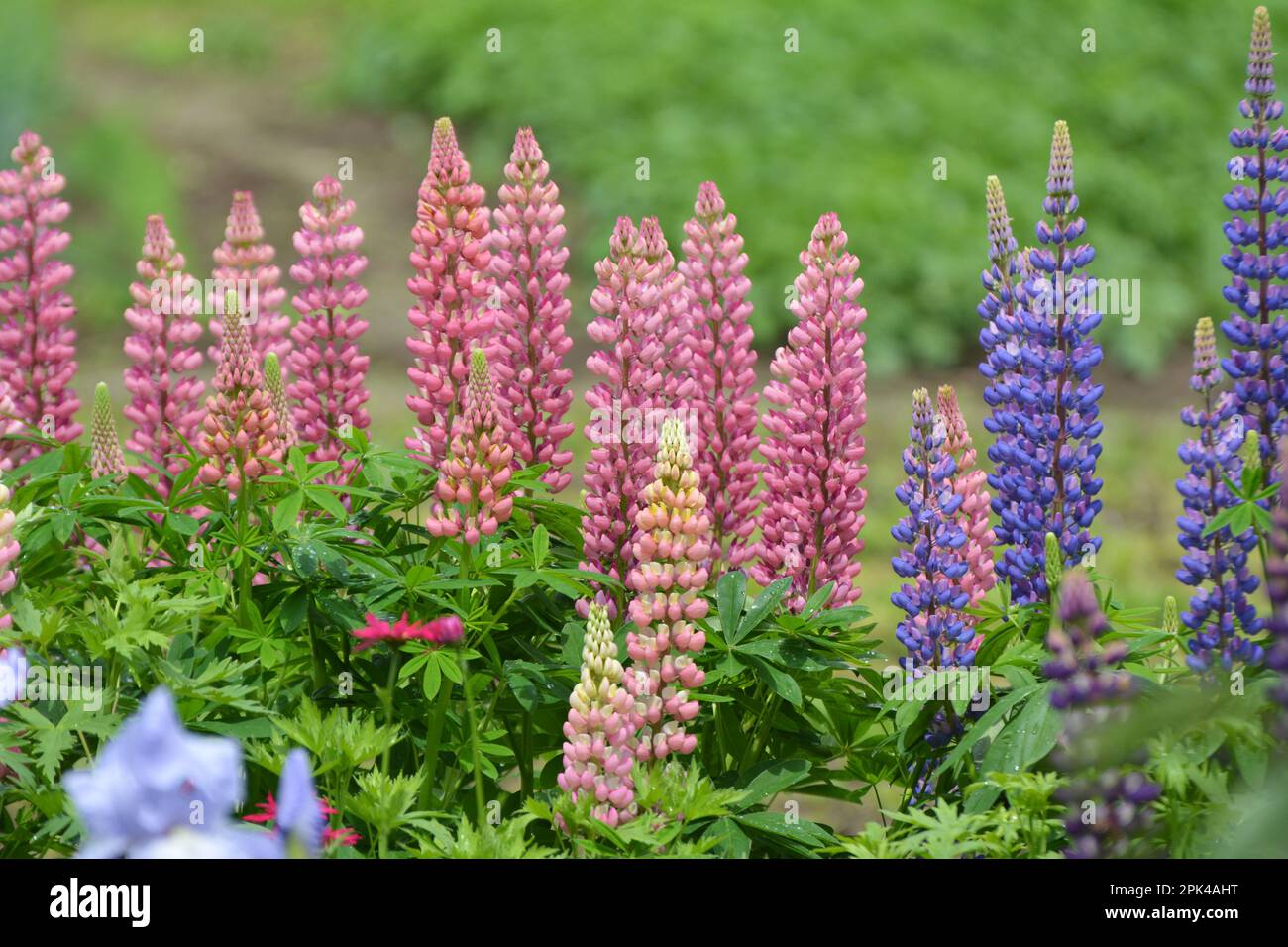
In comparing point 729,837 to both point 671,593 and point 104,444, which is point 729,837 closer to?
point 671,593

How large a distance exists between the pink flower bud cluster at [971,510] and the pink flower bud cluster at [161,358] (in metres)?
1.61

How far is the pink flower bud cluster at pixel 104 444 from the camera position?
11.8ft

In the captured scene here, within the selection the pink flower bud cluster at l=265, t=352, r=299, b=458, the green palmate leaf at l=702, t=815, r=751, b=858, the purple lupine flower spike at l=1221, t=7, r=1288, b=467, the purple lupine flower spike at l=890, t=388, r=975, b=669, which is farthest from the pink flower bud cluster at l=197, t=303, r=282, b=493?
the purple lupine flower spike at l=1221, t=7, r=1288, b=467

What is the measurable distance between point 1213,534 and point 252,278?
87.3 inches

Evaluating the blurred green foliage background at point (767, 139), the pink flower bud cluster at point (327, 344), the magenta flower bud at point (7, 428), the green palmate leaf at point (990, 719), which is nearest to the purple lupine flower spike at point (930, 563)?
the green palmate leaf at point (990, 719)

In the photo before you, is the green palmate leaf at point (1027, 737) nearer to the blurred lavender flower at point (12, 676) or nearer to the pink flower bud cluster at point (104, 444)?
the blurred lavender flower at point (12, 676)

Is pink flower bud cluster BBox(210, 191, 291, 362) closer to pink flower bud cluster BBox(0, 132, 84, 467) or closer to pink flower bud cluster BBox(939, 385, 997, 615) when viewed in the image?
pink flower bud cluster BBox(0, 132, 84, 467)

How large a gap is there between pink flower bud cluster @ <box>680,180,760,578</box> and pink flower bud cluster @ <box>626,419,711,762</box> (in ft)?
1.73

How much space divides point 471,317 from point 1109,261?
26.7 ft

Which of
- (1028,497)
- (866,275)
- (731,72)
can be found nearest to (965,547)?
(1028,497)

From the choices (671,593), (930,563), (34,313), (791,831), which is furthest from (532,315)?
(34,313)

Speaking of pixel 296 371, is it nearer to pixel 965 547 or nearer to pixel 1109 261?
pixel 965 547

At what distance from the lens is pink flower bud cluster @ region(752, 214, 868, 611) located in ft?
11.0

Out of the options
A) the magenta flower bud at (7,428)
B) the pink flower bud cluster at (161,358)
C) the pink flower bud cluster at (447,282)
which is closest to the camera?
the pink flower bud cluster at (447,282)
